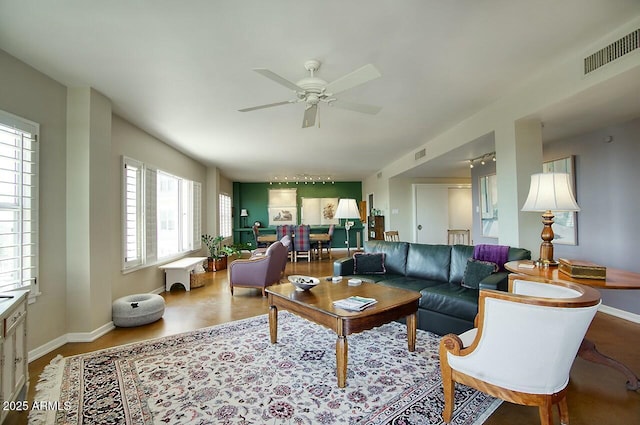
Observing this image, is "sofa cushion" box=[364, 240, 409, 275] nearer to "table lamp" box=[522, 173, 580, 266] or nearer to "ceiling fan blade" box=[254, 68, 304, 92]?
"table lamp" box=[522, 173, 580, 266]

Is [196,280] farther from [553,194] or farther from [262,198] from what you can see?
[262,198]

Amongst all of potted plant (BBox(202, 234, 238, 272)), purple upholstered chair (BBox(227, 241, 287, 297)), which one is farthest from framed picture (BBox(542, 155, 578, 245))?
potted plant (BBox(202, 234, 238, 272))

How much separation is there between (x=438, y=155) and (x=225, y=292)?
4479 millimetres

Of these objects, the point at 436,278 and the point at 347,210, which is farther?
the point at 347,210

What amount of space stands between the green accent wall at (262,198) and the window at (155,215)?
154 inches

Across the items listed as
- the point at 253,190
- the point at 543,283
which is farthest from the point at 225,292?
the point at 253,190

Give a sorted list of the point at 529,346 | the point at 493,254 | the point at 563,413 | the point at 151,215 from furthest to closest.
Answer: the point at 151,215
the point at 493,254
the point at 563,413
the point at 529,346

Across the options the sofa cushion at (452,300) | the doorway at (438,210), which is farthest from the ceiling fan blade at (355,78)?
the doorway at (438,210)

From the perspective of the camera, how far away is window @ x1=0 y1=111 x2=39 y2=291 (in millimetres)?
2459

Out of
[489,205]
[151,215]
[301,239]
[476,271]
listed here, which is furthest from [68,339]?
[489,205]

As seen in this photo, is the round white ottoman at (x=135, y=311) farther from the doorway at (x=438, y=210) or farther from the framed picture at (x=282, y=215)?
the framed picture at (x=282, y=215)

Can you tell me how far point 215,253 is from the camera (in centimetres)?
723

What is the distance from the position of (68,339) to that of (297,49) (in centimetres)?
365

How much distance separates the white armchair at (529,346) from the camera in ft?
4.51
